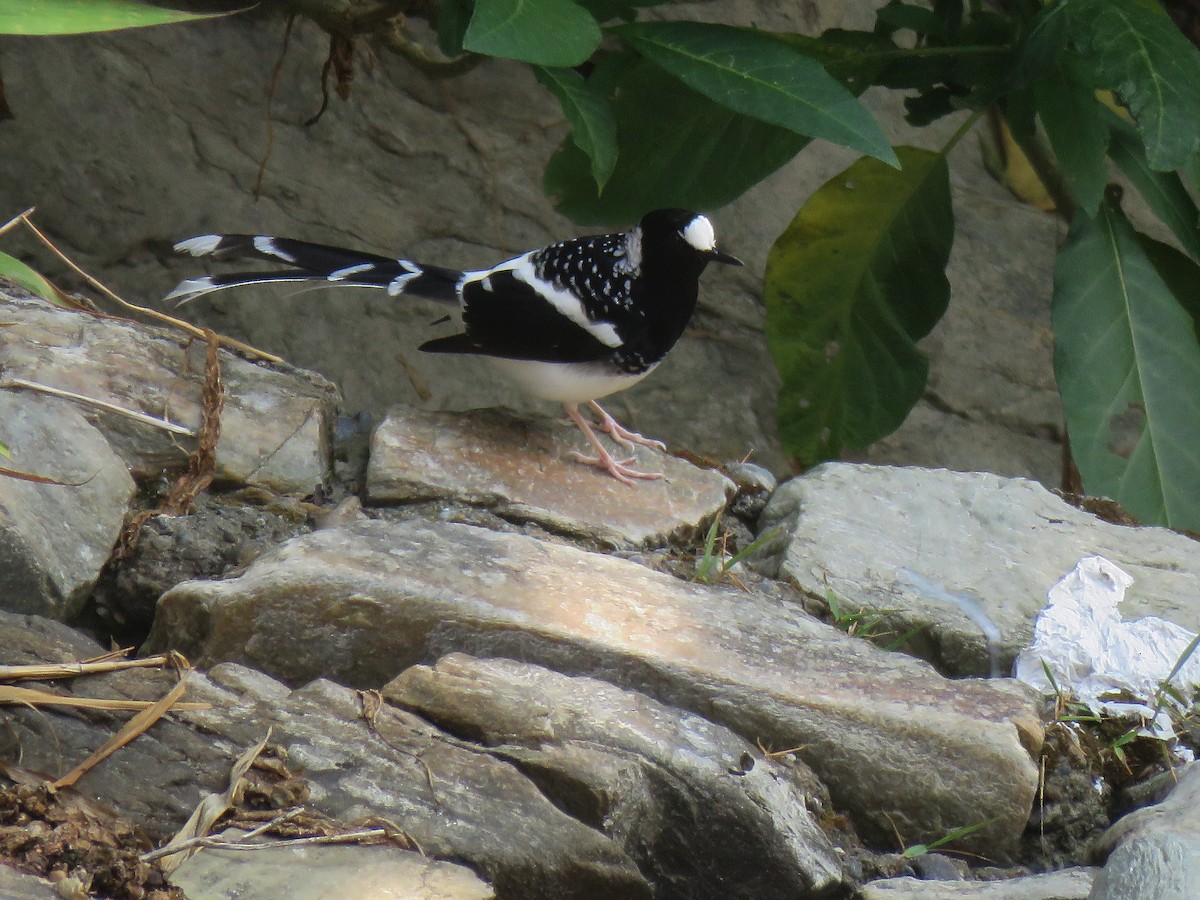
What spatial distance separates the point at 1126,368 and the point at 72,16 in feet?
9.96

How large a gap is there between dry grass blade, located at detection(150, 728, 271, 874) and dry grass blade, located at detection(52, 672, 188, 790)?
0.13m

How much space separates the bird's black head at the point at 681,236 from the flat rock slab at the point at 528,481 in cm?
53

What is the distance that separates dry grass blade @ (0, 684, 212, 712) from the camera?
165cm

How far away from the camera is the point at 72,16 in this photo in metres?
1.57

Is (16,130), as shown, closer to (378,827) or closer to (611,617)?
(611,617)

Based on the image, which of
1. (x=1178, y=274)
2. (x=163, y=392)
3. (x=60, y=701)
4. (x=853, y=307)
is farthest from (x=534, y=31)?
(x=1178, y=274)

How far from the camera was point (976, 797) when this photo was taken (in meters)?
2.03

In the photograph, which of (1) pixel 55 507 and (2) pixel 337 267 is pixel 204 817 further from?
(2) pixel 337 267

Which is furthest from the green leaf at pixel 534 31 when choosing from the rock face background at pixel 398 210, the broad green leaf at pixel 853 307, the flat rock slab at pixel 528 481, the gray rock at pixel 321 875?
the rock face background at pixel 398 210

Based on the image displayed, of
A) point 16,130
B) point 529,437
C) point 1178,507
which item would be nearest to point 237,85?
point 16,130

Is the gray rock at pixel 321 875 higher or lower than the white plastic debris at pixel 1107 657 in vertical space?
higher

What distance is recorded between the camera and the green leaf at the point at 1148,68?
10.4 feet

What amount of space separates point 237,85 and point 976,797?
3654 mm

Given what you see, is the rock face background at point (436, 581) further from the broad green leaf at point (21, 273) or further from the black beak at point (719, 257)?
the black beak at point (719, 257)
